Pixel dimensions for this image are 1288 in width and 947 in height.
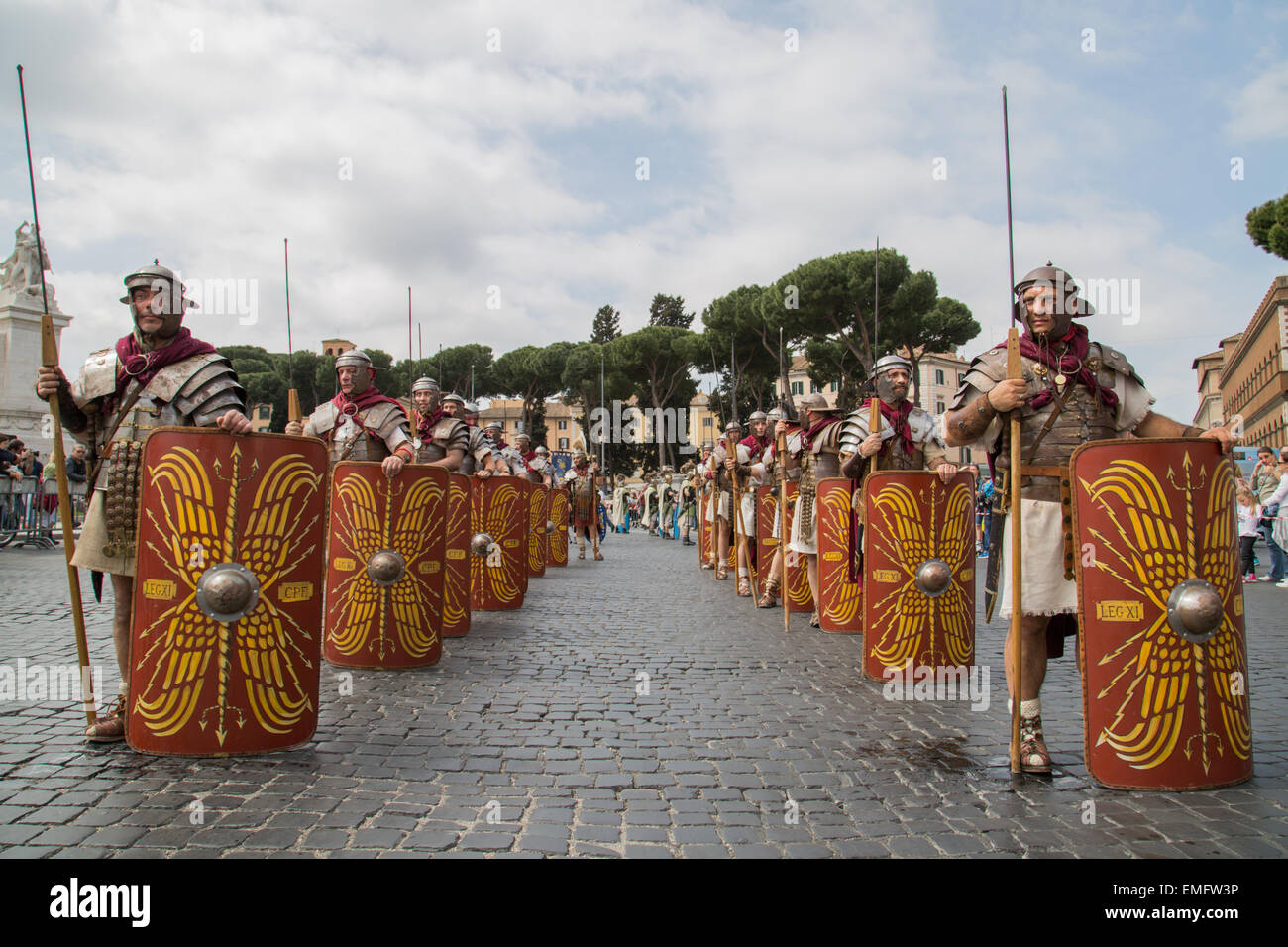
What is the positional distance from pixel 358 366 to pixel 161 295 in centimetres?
244

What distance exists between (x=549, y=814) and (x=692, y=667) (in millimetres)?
2996

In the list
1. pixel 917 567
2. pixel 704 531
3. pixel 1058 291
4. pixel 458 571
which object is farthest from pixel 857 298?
pixel 1058 291

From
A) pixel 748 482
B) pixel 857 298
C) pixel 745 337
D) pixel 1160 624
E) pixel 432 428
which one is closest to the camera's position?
pixel 1160 624

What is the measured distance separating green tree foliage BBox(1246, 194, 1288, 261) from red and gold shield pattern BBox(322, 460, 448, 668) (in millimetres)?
28903

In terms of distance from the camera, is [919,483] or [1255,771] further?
[919,483]

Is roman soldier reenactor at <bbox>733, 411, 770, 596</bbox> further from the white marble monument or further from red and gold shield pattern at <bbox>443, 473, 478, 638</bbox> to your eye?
the white marble monument

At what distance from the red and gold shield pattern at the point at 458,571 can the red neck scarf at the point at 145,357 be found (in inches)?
116

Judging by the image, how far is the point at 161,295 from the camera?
411 centimetres

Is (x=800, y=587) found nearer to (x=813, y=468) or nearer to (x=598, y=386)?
(x=813, y=468)

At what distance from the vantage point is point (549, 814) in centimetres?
302

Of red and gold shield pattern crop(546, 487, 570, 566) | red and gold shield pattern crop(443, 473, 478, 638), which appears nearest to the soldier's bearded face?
red and gold shield pattern crop(443, 473, 478, 638)

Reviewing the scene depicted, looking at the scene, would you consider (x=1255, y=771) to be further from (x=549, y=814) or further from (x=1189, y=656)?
(x=549, y=814)

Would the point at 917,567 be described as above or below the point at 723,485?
below

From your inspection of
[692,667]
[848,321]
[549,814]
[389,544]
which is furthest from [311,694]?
[848,321]
